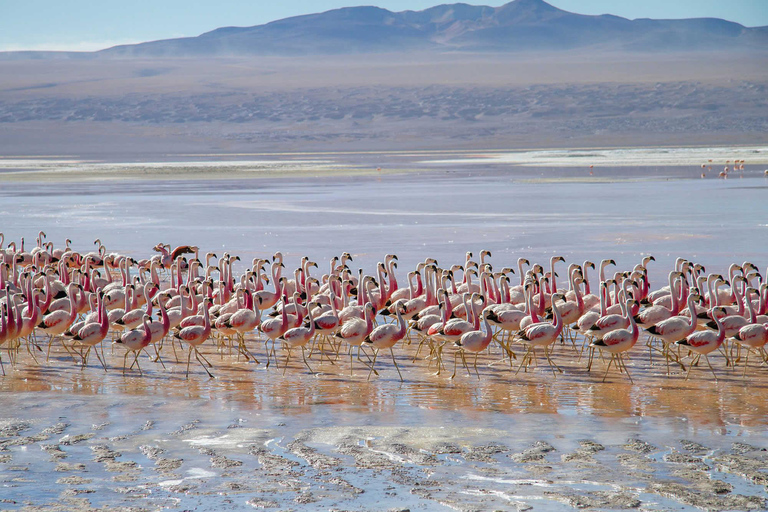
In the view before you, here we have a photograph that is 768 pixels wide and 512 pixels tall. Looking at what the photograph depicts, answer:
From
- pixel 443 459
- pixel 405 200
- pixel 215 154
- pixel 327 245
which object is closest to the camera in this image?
pixel 443 459

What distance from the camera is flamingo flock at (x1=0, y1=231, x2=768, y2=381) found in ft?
28.5

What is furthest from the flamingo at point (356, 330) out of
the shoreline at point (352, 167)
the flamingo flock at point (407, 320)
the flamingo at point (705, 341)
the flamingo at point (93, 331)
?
the shoreline at point (352, 167)

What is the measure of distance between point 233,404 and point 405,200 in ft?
63.7

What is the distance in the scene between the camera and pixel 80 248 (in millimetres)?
17469

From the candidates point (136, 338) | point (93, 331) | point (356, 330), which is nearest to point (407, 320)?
point (356, 330)

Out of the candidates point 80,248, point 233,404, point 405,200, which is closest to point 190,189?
point 405,200

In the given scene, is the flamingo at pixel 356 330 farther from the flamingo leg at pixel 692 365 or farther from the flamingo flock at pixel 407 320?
the flamingo leg at pixel 692 365

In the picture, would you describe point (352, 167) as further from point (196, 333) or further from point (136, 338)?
point (136, 338)

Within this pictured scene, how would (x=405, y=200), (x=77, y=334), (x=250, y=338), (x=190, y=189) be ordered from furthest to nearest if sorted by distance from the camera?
(x=190, y=189)
(x=405, y=200)
(x=250, y=338)
(x=77, y=334)

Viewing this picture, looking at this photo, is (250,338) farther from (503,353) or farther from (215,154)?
(215,154)

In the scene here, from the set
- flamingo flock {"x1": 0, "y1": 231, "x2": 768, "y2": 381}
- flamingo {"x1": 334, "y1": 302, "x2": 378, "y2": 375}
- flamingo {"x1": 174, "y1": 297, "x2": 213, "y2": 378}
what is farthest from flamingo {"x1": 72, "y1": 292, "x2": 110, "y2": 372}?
flamingo {"x1": 334, "y1": 302, "x2": 378, "y2": 375}

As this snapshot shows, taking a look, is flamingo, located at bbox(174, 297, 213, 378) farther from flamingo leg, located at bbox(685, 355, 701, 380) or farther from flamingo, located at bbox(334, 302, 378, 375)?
flamingo leg, located at bbox(685, 355, 701, 380)

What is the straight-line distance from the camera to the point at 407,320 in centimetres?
1059

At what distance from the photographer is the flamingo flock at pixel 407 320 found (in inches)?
342
